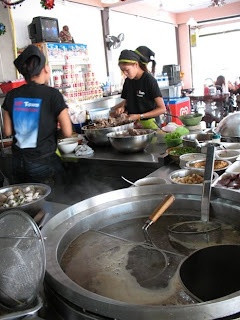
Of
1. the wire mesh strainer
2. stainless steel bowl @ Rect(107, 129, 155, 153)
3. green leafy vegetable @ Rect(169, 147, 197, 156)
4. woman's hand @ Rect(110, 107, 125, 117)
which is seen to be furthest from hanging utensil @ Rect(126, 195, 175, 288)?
woman's hand @ Rect(110, 107, 125, 117)

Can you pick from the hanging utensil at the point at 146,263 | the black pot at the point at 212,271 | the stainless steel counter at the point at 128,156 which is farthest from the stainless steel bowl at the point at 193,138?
the black pot at the point at 212,271

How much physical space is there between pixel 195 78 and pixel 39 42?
897cm

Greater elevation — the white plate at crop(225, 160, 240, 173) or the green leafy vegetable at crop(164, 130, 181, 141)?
the green leafy vegetable at crop(164, 130, 181, 141)

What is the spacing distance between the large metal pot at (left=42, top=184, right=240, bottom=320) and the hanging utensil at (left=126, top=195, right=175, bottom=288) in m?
0.02

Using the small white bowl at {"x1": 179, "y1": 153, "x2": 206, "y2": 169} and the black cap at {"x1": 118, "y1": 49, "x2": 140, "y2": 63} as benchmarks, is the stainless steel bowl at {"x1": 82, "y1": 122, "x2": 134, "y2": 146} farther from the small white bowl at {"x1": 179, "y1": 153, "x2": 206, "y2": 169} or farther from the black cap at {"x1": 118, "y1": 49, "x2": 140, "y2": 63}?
the small white bowl at {"x1": 179, "y1": 153, "x2": 206, "y2": 169}

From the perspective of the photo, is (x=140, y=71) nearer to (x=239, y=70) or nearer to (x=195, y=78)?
(x=195, y=78)

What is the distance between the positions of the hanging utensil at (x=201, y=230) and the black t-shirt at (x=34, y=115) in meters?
1.71

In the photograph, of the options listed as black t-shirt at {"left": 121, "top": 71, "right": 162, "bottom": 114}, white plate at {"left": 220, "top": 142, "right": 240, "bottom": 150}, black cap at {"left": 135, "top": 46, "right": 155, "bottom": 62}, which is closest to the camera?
white plate at {"left": 220, "top": 142, "right": 240, "bottom": 150}

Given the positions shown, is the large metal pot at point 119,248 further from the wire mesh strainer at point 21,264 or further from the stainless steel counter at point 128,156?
the stainless steel counter at point 128,156

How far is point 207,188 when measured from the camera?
4.28 ft

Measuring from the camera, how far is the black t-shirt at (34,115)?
2678 mm

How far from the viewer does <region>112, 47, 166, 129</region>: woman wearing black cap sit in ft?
11.7

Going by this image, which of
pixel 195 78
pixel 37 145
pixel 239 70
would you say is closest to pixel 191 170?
pixel 37 145

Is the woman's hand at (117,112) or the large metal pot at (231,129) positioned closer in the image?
the large metal pot at (231,129)
